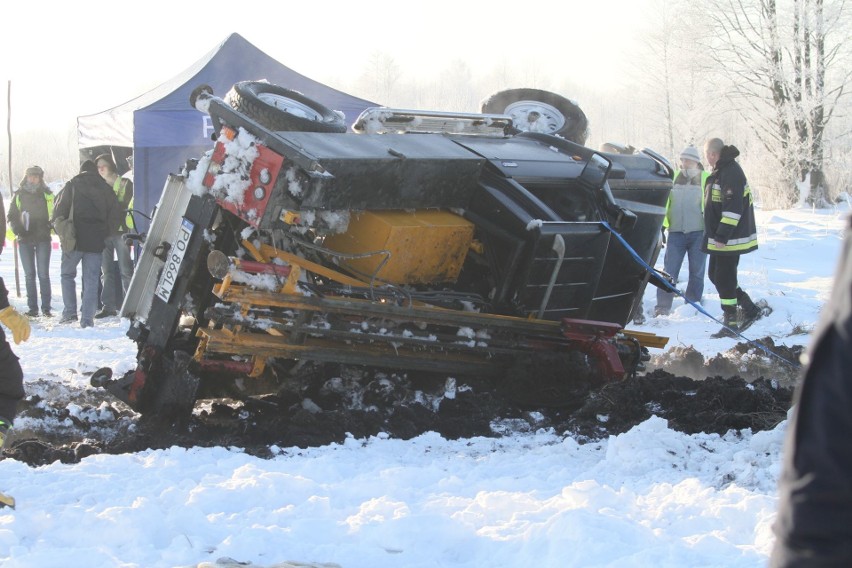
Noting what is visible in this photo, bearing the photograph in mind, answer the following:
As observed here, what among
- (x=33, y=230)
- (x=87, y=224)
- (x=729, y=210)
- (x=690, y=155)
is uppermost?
(x=690, y=155)

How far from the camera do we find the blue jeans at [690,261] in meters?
11.0

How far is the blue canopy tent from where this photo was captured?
12.3m

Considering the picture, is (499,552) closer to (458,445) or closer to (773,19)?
(458,445)

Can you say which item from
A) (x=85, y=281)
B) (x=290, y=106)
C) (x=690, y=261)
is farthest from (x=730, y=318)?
(x=85, y=281)

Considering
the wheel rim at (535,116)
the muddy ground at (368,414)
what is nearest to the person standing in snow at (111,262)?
the muddy ground at (368,414)

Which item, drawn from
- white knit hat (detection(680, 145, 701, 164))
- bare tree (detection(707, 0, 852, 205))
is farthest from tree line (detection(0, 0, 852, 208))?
white knit hat (detection(680, 145, 701, 164))

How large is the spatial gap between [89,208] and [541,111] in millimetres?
5074

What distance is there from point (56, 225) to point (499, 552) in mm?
8387

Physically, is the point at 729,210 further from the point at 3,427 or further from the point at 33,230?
the point at 33,230

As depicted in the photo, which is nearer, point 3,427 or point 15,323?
point 3,427

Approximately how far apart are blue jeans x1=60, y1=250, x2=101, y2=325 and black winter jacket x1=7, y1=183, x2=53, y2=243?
1234mm

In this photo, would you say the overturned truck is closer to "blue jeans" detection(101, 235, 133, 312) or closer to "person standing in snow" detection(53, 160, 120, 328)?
"person standing in snow" detection(53, 160, 120, 328)

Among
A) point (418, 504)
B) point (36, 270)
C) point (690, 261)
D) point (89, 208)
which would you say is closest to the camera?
point (418, 504)

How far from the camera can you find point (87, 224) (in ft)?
34.9
